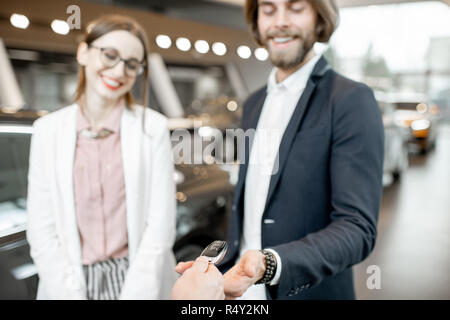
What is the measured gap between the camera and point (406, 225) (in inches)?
109

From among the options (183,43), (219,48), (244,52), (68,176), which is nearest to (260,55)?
(244,52)

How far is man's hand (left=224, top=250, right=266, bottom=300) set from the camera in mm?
676

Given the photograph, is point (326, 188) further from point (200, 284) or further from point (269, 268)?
point (200, 284)

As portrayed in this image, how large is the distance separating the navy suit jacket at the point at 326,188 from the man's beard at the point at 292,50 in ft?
0.20

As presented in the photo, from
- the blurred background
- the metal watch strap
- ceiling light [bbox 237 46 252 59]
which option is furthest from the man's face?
the metal watch strap

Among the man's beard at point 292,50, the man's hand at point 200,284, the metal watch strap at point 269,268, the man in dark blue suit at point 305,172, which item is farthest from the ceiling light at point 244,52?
the man's hand at point 200,284

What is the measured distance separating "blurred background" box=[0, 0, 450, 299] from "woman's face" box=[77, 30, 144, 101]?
9 cm

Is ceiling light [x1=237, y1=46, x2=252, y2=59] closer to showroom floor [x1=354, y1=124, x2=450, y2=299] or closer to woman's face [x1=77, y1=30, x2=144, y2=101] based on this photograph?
woman's face [x1=77, y1=30, x2=144, y2=101]

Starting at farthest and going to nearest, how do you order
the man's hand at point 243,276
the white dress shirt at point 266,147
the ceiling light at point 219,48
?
the ceiling light at point 219,48 < the white dress shirt at point 266,147 < the man's hand at point 243,276

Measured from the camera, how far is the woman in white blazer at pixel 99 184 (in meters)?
1.11

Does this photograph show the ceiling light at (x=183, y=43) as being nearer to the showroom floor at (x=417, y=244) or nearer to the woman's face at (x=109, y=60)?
the woman's face at (x=109, y=60)

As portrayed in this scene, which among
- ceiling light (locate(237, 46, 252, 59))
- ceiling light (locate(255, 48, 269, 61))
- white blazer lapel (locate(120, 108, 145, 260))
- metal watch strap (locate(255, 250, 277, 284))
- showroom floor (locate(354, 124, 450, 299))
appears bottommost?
showroom floor (locate(354, 124, 450, 299))
